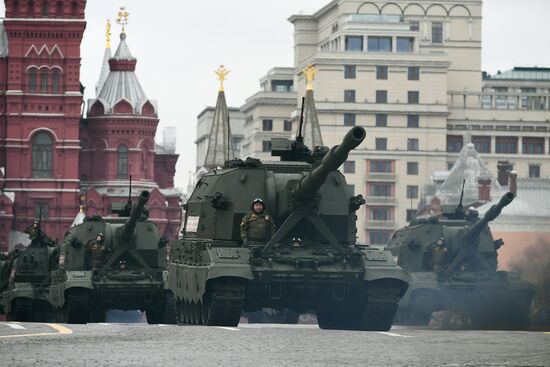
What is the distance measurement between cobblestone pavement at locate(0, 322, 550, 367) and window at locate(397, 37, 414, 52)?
131m

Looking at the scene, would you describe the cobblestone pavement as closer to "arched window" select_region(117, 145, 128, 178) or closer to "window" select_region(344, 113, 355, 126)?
"arched window" select_region(117, 145, 128, 178)

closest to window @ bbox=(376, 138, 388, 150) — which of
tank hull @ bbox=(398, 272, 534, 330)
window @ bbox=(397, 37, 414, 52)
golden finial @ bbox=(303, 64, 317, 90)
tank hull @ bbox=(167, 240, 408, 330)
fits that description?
golden finial @ bbox=(303, 64, 317, 90)

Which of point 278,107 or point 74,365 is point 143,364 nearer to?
point 74,365

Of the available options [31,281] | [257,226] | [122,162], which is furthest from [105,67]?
[257,226]

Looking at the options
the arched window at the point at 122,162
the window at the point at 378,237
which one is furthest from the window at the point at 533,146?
the arched window at the point at 122,162

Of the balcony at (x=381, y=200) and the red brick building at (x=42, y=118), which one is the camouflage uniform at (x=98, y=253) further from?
the balcony at (x=381, y=200)

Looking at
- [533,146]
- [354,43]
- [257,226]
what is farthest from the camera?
[533,146]

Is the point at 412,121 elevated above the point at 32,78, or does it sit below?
above

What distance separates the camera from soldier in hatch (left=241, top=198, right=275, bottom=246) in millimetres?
30141

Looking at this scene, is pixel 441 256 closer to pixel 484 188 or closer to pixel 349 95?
pixel 484 188

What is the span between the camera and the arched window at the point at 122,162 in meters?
119

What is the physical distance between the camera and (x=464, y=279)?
41.0 meters

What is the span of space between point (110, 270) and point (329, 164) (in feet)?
42.4

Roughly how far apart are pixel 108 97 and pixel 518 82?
7746cm
